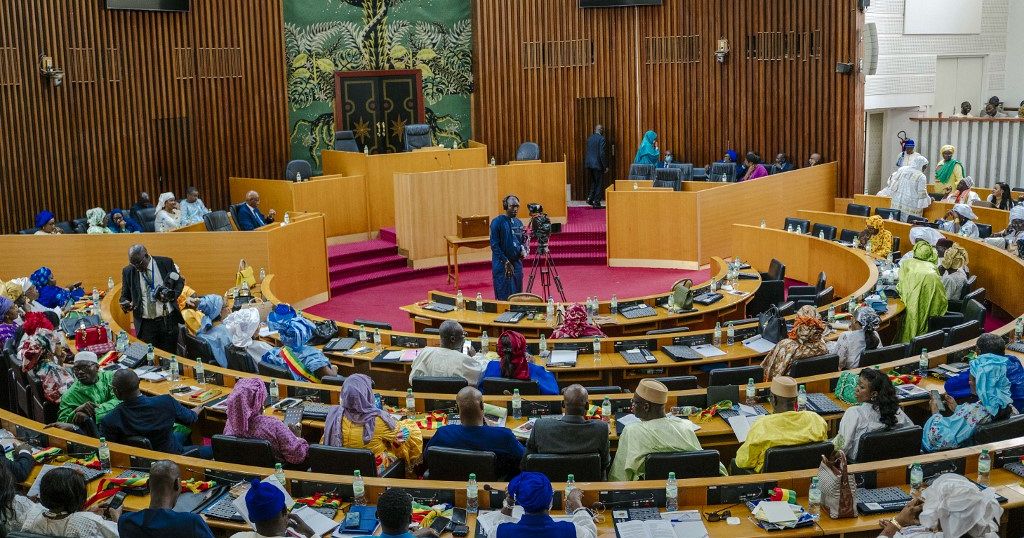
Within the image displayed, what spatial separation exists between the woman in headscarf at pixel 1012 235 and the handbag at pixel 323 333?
7.74 meters

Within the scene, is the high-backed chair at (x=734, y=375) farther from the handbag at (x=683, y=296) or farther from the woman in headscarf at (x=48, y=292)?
the woman in headscarf at (x=48, y=292)

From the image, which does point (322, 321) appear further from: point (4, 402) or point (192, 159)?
point (192, 159)

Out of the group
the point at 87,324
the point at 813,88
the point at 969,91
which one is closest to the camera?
the point at 87,324

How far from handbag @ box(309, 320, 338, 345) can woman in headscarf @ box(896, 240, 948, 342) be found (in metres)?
5.64

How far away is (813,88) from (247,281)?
33.5 ft

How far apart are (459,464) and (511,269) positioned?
21.8 ft

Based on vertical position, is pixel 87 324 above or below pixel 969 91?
below

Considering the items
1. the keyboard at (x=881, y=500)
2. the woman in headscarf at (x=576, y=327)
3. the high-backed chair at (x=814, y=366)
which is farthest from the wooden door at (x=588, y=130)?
the keyboard at (x=881, y=500)

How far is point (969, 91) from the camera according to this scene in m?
18.9

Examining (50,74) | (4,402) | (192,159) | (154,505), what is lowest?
(4,402)

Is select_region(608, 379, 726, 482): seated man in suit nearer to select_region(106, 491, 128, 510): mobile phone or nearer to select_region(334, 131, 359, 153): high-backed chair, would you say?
select_region(106, 491, 128, 510): mobile phone

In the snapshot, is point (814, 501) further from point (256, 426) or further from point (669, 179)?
point (669, 179)

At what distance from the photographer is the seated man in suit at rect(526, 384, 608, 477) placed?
5.80 metres

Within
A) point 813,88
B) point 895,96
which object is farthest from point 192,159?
point 895,96
